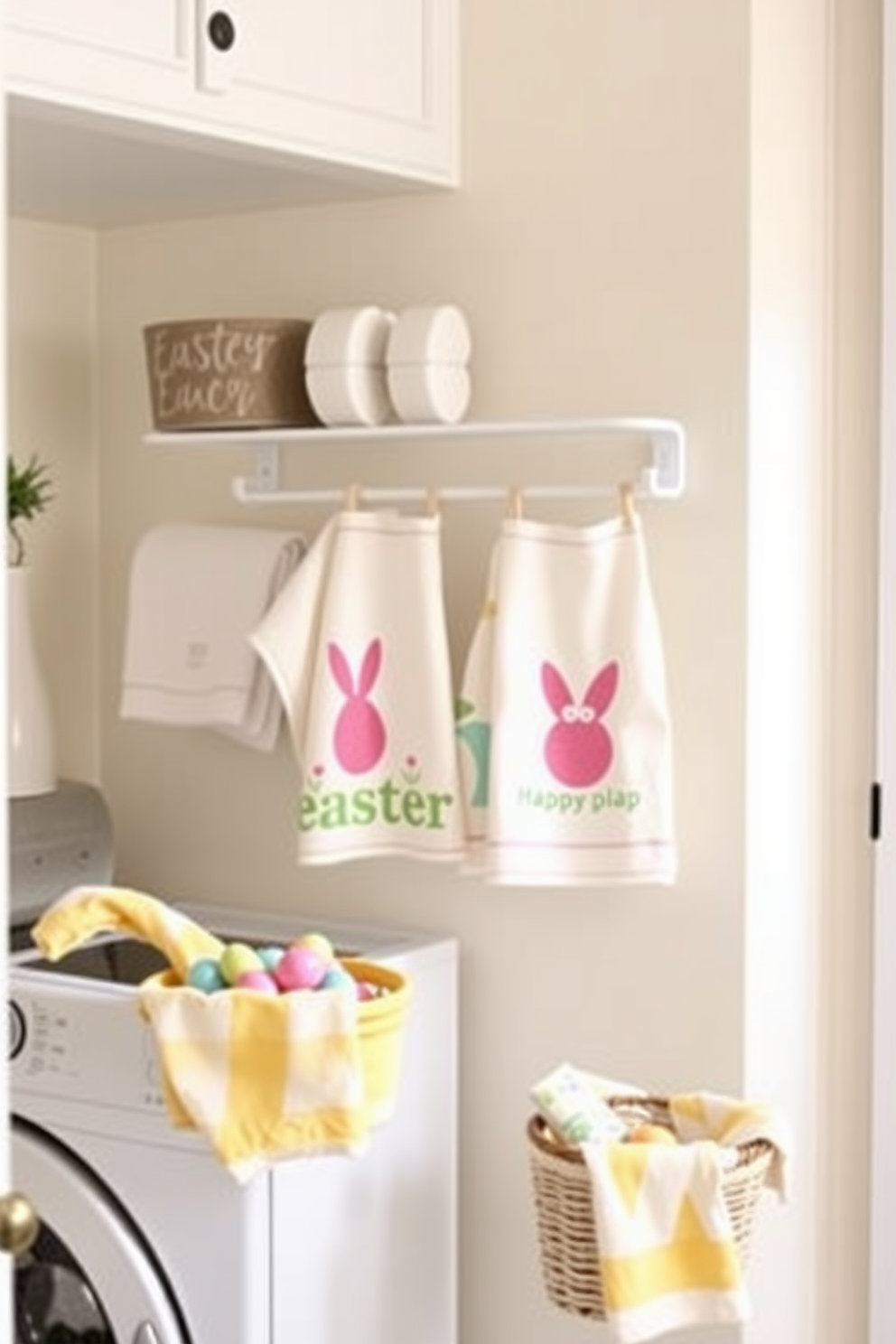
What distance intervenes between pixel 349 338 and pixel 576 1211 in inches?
39.9

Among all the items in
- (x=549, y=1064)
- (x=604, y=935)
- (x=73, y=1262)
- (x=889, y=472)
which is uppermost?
(x=889, y=472)

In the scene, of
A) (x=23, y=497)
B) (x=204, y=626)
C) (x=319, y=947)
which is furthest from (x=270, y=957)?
(x=23, y=497)

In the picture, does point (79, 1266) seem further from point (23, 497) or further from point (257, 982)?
point (23, 497)

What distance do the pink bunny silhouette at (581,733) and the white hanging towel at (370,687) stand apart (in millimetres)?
132

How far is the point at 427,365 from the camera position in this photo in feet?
8.26

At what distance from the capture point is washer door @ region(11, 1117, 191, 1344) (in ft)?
7.80

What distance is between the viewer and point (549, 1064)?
8.66ft

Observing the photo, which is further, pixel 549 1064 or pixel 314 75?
pixel 549 1064

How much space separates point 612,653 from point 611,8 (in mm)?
742

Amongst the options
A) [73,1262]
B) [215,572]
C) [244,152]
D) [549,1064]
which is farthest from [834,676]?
[73,1262]

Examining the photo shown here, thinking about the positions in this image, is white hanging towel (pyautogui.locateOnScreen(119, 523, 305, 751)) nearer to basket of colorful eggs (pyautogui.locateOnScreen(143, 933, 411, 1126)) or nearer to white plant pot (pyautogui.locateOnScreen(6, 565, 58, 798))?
white plant pot (pyautogui.locateOnScreen(6, 565, 58, 798))

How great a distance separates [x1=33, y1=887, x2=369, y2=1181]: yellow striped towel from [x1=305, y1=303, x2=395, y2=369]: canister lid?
2.55ft

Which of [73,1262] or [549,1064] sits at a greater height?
[549,1064]

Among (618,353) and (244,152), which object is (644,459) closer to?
(618,353)
